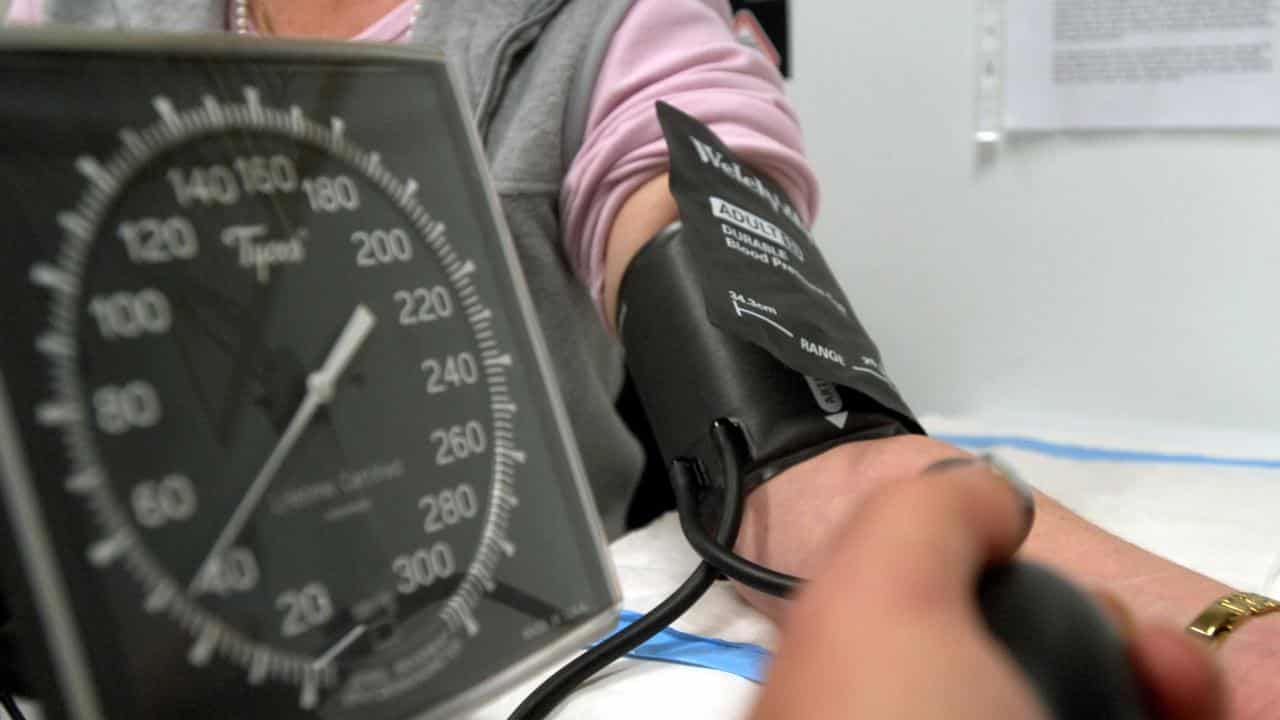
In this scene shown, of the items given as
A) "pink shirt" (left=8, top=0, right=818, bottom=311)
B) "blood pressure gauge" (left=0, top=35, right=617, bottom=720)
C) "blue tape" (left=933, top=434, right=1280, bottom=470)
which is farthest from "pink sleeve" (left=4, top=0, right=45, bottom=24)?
"blue tape" (left=933, top=434, right=1280, bottom=470)

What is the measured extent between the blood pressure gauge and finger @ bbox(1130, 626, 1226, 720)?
146mm

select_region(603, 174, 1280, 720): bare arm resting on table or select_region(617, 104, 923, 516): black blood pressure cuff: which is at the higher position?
select_region(617, 104, 923, 516): black blood pressure cuff

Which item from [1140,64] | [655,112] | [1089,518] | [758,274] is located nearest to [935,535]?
[758,274]

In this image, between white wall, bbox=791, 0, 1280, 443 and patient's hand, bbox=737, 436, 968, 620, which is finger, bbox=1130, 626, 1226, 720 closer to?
patient's hand, bbox=737, 436, 968, 620

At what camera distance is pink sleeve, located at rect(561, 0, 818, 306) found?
0.52 m

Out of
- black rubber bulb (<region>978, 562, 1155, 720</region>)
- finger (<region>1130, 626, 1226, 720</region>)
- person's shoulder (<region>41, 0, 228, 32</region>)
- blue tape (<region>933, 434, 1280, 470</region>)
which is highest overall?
person's shoulder (<region>41, 0, 228, 32</region>)

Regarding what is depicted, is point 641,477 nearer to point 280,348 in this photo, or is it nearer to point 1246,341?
point 280,348

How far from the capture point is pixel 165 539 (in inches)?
8.2

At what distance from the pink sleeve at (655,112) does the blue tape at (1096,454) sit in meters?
0.34

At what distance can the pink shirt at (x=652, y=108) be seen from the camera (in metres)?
0.53

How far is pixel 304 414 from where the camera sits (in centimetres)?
23

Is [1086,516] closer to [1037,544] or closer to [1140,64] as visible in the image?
[1037,544]

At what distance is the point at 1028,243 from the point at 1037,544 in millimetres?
713

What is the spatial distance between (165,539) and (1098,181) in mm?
984
